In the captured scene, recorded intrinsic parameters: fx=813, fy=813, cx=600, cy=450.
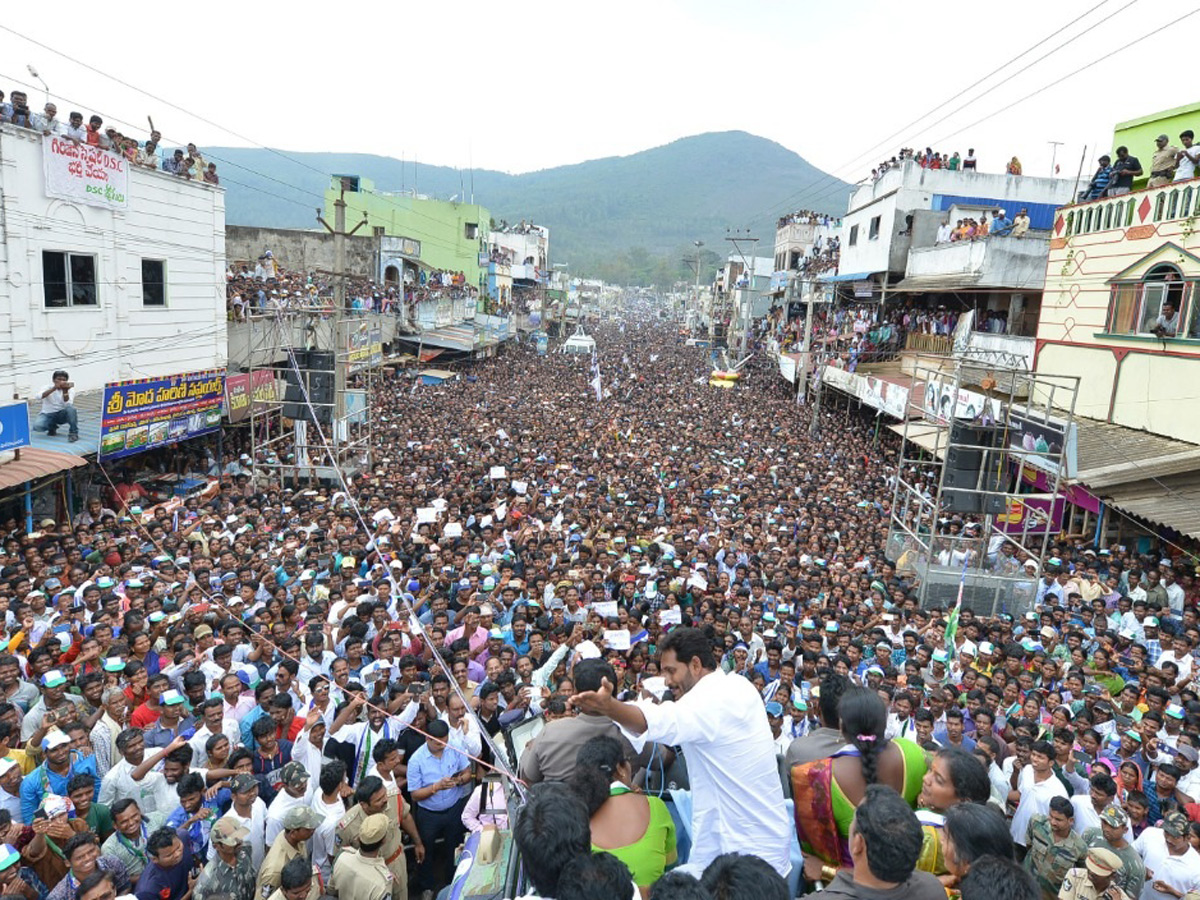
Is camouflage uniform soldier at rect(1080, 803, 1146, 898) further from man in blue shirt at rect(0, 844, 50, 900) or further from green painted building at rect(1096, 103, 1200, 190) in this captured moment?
green painted building at rect(1096, 103, 1200, 190)

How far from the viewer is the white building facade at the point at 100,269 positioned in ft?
42.5

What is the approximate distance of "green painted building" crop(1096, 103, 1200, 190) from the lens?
1495 cm

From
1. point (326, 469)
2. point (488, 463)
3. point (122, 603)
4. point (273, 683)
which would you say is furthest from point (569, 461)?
point (273, 683)

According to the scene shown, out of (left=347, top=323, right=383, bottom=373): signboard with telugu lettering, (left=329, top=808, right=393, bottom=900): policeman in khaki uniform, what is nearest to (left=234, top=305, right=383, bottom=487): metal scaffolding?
(left=347, top=323, right=383, bottom=373): signboard with telugu lettering

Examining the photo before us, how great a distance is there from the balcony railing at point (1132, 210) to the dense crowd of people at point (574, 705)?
208 inches

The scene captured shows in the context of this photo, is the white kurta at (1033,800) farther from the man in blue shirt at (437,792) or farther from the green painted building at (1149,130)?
the green painted building at (1149,130)

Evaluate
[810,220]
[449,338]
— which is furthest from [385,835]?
[810,220]

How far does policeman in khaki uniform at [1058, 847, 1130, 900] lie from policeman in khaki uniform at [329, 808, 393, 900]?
10.5ft

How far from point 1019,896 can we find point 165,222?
1853 cm

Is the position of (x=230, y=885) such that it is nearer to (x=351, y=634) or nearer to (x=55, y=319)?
(x=351, y=634)

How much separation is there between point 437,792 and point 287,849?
1179mm

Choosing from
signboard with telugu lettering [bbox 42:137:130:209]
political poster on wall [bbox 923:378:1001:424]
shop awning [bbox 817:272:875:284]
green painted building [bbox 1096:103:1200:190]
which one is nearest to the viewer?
political poster on wall [bbox 923:378:1001:424]

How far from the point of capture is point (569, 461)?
1794cm

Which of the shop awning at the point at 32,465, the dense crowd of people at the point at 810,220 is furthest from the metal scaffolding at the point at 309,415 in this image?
the dense crowd of people at the point at 810,220
